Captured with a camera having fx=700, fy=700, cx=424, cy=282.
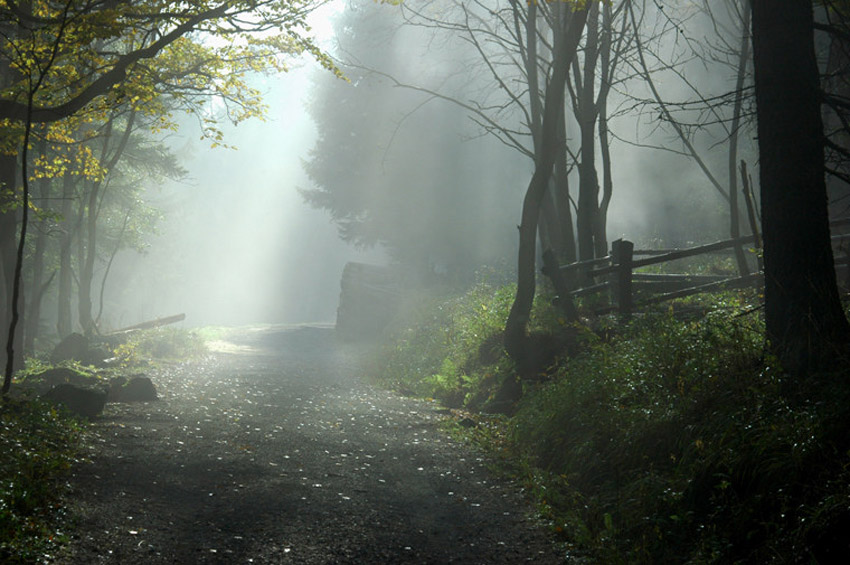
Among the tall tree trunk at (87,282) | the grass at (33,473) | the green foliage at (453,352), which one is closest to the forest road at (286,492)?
the grass at (33,473)

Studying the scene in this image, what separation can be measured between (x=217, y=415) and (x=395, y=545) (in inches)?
251

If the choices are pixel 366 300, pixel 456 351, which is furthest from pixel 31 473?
pixel 366 300

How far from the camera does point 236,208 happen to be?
4031 inches

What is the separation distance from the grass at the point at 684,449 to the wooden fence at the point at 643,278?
1564 mm

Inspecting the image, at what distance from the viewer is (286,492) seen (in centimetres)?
704

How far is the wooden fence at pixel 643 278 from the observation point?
39.1ft

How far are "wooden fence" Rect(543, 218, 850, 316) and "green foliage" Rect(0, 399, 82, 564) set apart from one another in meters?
8.50

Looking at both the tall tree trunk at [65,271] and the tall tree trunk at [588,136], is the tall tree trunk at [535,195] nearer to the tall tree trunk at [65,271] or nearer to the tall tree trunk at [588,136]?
the tall tree trunk at [588,136]

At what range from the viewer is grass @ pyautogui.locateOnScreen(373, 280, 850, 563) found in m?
4.69

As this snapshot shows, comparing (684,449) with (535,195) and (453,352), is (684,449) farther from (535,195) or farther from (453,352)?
(453,352)

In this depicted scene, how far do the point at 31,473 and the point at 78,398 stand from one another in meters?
3.94

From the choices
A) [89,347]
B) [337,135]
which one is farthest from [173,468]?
[337,135]

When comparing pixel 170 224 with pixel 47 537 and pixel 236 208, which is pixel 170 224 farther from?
pixel 47 537

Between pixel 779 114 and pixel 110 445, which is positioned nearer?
pixel 779 114
